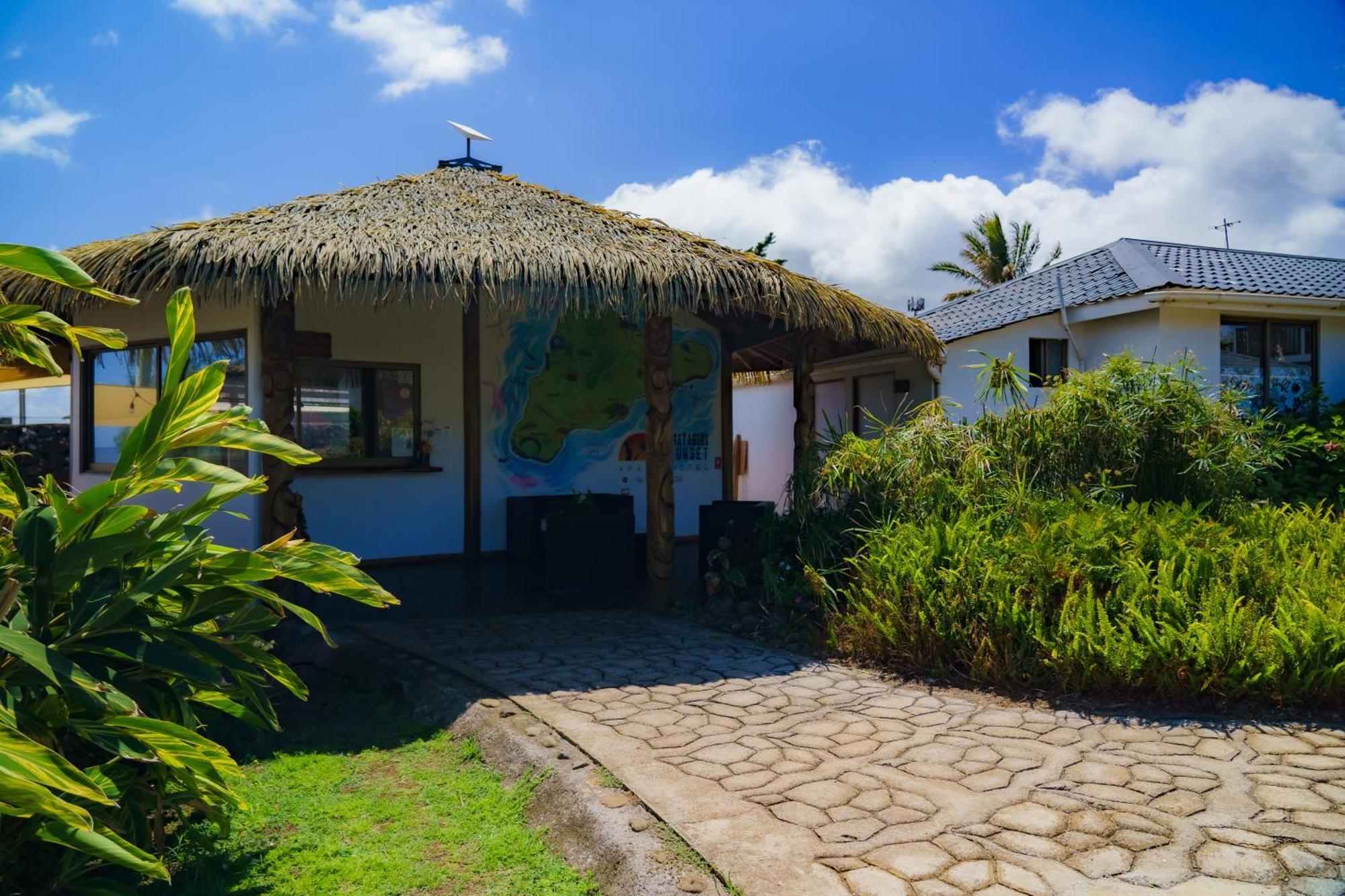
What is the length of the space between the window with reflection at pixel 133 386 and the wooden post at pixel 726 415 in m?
5.55

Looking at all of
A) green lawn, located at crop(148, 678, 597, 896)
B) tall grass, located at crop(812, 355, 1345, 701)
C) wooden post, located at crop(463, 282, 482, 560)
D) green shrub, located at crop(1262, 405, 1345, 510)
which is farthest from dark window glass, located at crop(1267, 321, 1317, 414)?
green lawn, located at crop(148, 678, 597, 896)

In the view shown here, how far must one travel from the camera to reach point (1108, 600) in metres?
5.28

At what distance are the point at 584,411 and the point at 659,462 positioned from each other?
3183mm

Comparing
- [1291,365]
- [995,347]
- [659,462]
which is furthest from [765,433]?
[659,462]

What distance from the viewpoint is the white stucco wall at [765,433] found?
55.7 feet

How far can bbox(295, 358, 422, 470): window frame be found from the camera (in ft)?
30.1

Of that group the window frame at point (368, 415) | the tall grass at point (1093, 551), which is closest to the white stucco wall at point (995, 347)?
the tall grass at point (1093, 551)

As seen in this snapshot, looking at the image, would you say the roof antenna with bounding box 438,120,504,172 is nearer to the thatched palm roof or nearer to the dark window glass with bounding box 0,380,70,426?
the thatched palm roof

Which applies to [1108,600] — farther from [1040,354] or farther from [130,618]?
[1040,354]

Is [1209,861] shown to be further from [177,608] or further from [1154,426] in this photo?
[1154,426]

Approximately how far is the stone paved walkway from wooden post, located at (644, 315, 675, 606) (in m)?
1.79

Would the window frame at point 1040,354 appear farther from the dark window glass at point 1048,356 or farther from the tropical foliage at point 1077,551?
the tropical foliage at point 1077,551

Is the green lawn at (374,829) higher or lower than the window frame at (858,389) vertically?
lower

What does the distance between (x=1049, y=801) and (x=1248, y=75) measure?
7.95 m
